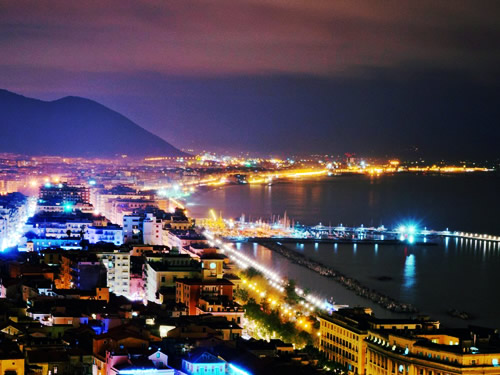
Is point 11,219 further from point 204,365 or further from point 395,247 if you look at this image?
point 204,365

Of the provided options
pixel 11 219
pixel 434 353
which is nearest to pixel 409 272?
pixel 11 219

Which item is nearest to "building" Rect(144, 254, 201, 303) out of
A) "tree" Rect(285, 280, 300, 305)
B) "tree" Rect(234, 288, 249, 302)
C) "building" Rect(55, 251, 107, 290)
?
"tree" Rect(234, 288, 249, 302)

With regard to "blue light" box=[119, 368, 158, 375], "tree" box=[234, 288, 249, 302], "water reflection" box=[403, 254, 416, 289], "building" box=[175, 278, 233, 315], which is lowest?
"water reflection" box=[403, 254, 416, 289]

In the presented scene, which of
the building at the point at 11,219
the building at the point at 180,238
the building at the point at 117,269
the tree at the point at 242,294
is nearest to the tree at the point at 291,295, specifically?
the tree at the point at 242,294

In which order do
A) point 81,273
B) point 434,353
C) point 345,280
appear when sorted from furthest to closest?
1. point 345,280
2. point 81,273
3. point 434,353

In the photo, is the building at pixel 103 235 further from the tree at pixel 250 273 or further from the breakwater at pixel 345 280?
the breakwater at pixel 345 280

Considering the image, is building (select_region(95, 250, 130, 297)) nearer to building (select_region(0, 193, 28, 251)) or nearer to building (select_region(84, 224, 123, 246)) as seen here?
building (select_region(84, 224, 123, 246))
